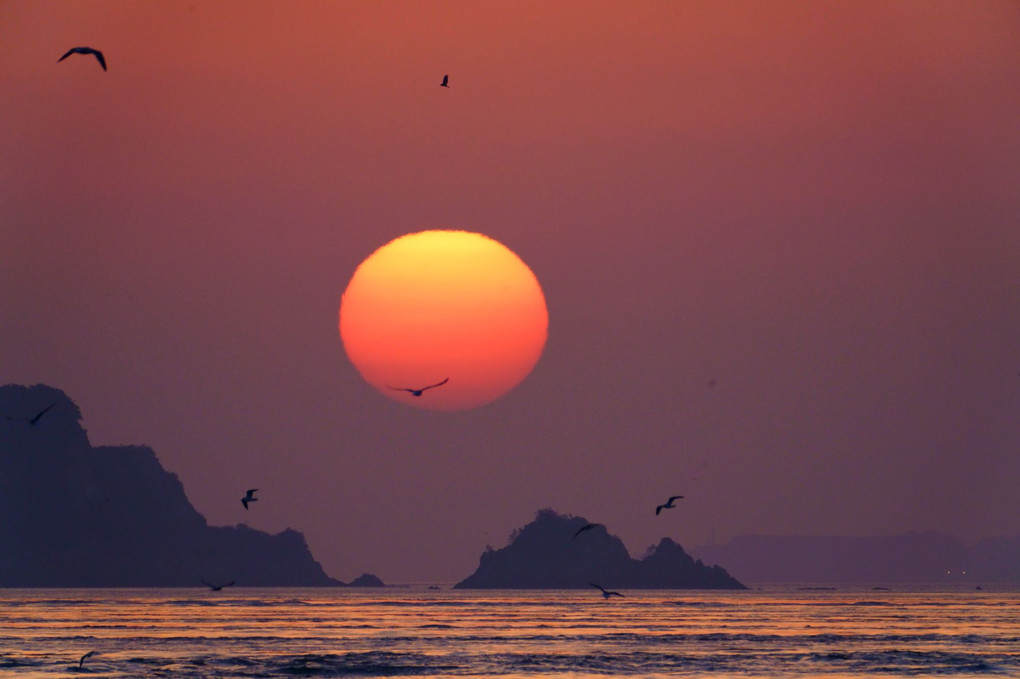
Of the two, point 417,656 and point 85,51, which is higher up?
point 85,51

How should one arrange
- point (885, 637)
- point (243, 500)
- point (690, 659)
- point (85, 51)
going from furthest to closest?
1. point (885, 637)
2. point (690, 659)
3. point (243, 500)
4. point (85, 51)

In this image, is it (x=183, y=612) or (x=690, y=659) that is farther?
(x=183, y=612)

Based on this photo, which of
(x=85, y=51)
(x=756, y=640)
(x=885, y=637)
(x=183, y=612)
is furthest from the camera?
(x=183, y=612)

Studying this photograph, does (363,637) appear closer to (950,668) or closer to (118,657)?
(118,657)

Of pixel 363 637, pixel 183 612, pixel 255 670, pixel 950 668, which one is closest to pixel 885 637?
pixel 950 668

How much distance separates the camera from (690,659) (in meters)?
89.6

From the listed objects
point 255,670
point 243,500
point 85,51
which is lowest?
point 255,670

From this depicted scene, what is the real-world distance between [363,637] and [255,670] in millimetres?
31094

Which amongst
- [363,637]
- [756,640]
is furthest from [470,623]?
[756,640]

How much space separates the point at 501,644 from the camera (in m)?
103

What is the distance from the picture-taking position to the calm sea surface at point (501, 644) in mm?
82500

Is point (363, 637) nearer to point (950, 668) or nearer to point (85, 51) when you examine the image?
point (950, 668)

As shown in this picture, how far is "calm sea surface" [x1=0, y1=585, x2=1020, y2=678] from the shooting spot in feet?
271

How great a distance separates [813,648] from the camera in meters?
100
